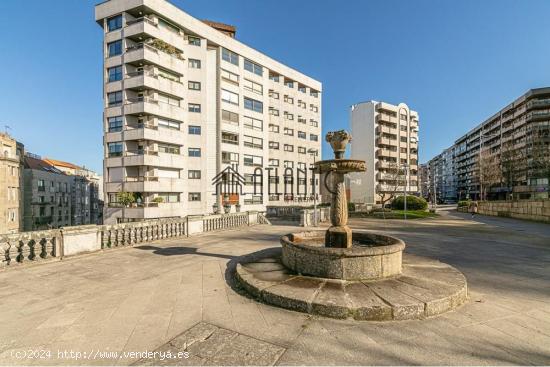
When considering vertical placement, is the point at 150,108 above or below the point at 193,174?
above

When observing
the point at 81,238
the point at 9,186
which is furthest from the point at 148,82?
the point at 9,186

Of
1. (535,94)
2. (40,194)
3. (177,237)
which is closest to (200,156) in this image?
(177,237)

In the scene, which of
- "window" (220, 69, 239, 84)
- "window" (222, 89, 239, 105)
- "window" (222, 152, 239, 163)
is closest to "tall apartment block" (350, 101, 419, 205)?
"window" (222, 152, 239, 163)

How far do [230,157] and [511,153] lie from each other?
44.6 m

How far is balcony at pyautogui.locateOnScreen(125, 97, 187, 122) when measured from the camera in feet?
87.2

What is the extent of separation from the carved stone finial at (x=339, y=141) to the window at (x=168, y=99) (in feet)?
92.2

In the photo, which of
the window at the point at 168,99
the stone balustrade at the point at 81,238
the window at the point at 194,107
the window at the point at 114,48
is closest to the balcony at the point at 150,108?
the window at the point at 168,99

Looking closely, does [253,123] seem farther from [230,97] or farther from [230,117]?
[230,97]

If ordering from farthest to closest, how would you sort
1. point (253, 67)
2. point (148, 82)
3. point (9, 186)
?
1. point (253, 67)
2. point (9, 186)
3. point (148, 82)

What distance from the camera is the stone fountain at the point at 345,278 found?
13.0 ft

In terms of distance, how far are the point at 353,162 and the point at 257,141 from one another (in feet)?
107

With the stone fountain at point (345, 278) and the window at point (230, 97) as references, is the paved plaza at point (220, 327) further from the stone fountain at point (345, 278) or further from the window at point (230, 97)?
the window at point (230, 97)

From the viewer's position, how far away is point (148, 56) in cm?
2652

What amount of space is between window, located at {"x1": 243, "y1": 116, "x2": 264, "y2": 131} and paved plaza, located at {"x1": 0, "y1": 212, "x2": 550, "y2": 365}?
3203 cm
